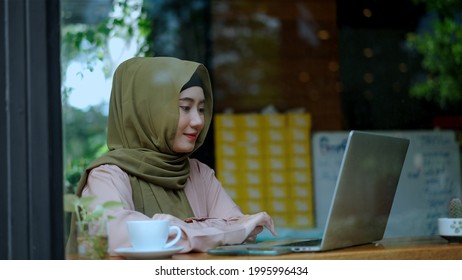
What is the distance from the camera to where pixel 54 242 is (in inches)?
67.6

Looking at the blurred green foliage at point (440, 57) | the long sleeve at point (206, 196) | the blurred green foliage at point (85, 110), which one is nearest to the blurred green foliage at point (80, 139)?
the blurred green foliage at point (85, 110)

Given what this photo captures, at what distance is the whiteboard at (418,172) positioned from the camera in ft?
15.9

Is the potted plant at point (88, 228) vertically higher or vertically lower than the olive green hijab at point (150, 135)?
lower

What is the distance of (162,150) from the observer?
7.38 feet

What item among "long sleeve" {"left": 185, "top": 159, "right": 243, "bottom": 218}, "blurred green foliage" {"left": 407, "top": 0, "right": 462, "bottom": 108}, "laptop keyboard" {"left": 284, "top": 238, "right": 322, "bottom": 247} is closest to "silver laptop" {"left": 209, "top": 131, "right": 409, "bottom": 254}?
"laptop keyboard" {"left": 284, "top": 238, "right": 322, "bottom": 247}

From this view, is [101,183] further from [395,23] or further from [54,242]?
[395,23]

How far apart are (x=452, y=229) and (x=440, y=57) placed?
3360 millimetres

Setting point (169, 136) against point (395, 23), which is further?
point (395, 23)

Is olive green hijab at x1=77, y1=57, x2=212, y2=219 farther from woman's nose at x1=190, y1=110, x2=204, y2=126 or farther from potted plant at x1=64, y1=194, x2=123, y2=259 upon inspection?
potted plant at x1=64, y1=194, x2=123, y2=259

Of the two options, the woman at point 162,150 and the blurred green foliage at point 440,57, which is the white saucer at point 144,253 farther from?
the blurred green foliage at point 440,57

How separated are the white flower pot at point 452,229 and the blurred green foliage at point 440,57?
3.27 metres

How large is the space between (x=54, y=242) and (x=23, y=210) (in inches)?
3.8

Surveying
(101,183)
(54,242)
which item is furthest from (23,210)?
(101,183)

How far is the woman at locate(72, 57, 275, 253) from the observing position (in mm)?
A: 2105
